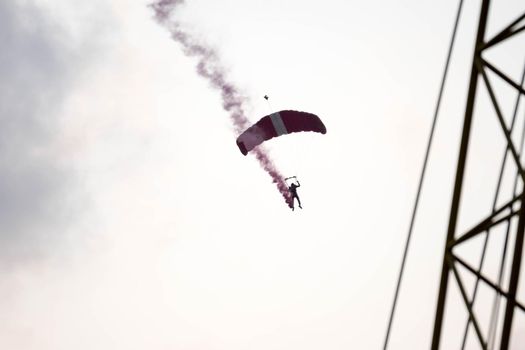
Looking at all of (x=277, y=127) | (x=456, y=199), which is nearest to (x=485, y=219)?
(x=456, y=199)

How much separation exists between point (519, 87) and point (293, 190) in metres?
24.1

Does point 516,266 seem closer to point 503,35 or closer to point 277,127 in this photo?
point 503,35

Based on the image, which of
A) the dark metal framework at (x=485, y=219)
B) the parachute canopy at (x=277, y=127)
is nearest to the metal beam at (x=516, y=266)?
the dark metal framework at (x=485, y=219)

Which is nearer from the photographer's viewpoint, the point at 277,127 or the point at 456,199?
the point at 456,199

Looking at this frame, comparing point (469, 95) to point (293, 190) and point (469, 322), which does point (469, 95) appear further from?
point (293, 190)

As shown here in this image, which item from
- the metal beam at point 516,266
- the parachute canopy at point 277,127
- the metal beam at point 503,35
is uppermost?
the parachute canopy at point 277,127

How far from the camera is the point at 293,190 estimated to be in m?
34.0

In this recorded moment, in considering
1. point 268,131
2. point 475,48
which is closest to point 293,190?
point 268,131

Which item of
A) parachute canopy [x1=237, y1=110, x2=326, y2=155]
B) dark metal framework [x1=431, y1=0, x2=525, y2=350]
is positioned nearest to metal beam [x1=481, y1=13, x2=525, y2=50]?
dark metal framework [x1=431, y1=0, x2=525, y2=350]

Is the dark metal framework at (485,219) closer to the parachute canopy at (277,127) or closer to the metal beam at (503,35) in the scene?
the metal beam at (503,35)

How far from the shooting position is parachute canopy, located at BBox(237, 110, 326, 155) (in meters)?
32.2

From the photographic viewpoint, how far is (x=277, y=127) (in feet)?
106

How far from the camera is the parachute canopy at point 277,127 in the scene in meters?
32.2

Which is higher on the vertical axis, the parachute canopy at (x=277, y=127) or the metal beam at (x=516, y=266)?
the parachute canopy at (x=277, y=127)
